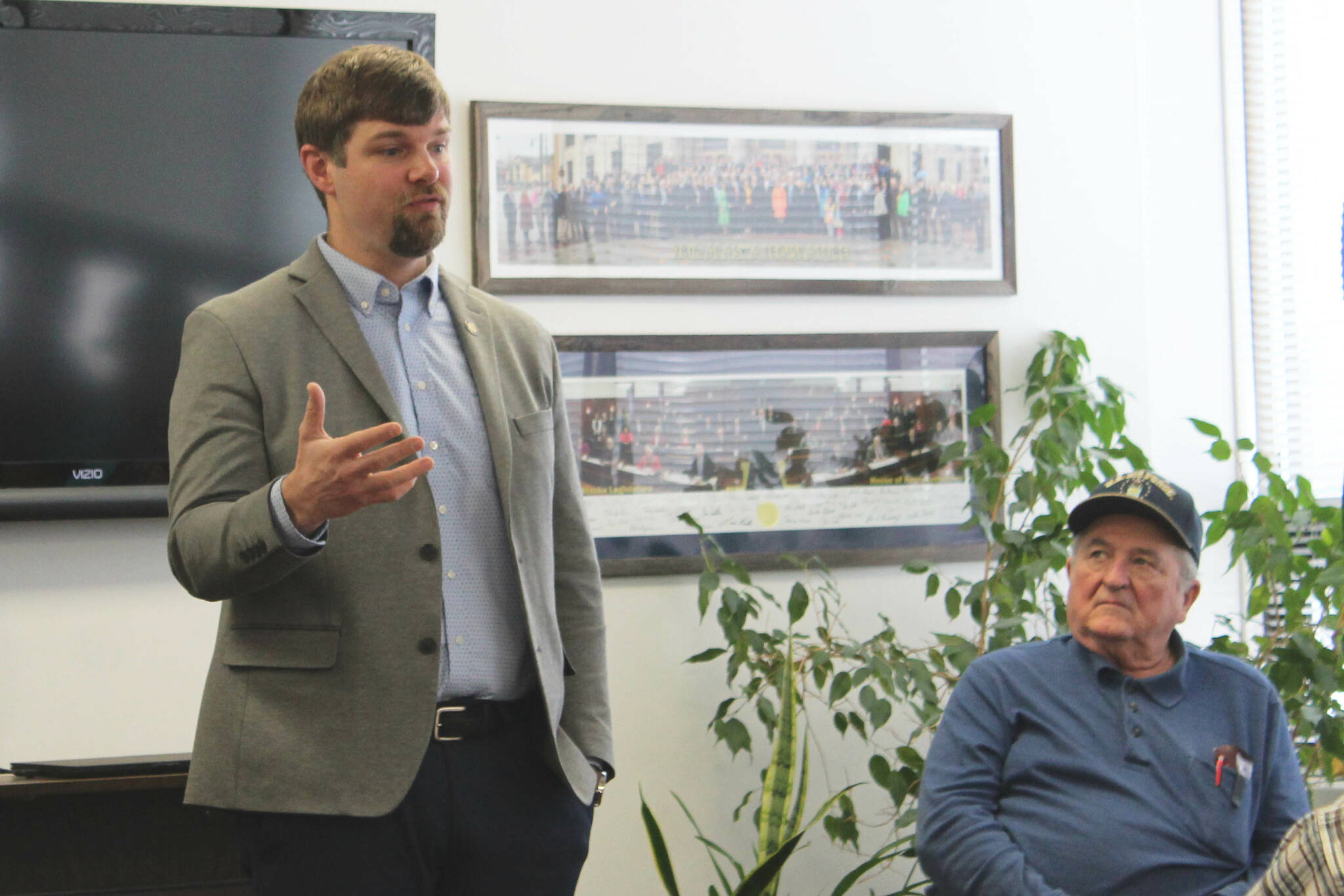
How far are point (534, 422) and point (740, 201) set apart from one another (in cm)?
134

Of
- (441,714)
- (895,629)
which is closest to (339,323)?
(441,714)

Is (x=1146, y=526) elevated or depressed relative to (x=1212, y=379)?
depressed

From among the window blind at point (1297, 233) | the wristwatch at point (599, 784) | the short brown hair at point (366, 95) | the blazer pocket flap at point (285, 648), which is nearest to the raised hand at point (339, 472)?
the blazer pocket flap at point (285, 648)

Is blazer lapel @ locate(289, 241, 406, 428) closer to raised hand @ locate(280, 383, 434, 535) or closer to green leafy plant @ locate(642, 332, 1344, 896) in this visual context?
raised hand @ locate(280, 383, 434, 535)

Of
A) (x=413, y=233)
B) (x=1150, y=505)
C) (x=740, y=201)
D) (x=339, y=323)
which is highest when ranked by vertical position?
(x=740, y=201)

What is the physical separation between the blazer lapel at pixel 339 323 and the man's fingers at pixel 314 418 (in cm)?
Answer: 18

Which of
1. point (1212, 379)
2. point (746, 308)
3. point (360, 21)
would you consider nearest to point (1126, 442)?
point (1212, 379)

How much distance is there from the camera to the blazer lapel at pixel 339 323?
150 centimetres

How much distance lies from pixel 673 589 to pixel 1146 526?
3.64ft

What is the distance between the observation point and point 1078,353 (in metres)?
2.89

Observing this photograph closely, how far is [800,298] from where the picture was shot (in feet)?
9.43

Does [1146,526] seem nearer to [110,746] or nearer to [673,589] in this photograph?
[673,589]

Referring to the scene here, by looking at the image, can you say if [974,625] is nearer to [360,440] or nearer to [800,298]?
[800,298]

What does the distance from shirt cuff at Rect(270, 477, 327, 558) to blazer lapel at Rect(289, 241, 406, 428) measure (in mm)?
203
